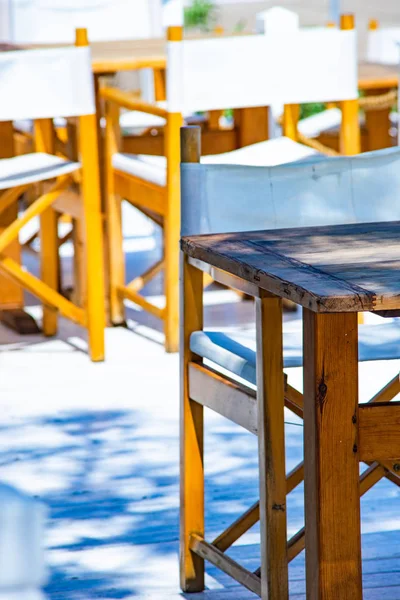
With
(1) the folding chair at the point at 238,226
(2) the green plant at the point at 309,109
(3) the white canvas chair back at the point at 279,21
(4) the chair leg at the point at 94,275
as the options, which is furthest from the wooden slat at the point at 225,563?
(2) the green plant at the point at 309,109

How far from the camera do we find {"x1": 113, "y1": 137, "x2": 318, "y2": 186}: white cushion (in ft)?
11.0

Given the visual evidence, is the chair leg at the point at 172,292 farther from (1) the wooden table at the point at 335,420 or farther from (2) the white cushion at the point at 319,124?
(1) the wooden table at the point at 335,420

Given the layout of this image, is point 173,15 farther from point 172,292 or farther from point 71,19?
point 71,19

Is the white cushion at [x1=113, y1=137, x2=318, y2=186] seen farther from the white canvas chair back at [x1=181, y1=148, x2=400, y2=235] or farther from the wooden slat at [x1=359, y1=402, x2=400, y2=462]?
the wooden slat at [x1=359, y1=402, x2=400, y2=462]

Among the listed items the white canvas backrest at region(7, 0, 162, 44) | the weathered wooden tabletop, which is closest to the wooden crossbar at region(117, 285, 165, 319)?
the weathered wooden tabletop

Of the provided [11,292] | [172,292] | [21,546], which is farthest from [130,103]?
[21,546]

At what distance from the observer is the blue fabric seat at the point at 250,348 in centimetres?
175

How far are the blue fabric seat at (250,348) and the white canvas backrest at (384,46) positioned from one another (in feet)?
9.61

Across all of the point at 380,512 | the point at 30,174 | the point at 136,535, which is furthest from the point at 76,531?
the point at 30,174

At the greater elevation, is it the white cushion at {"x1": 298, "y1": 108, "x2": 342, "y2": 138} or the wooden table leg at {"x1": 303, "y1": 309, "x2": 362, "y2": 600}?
the wooden table leg at {"x1": 303, "y1": 309, "x2": 362, "y2": 600}

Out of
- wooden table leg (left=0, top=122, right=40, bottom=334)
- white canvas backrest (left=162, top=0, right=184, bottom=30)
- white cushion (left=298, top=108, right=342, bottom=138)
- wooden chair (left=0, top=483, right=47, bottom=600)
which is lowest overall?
wooden table leg (left=0, top=122, right=40, bottom=334)

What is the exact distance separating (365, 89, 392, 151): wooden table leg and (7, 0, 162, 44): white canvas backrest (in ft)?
5.08

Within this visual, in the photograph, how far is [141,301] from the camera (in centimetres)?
385

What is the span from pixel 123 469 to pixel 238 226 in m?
0.89
